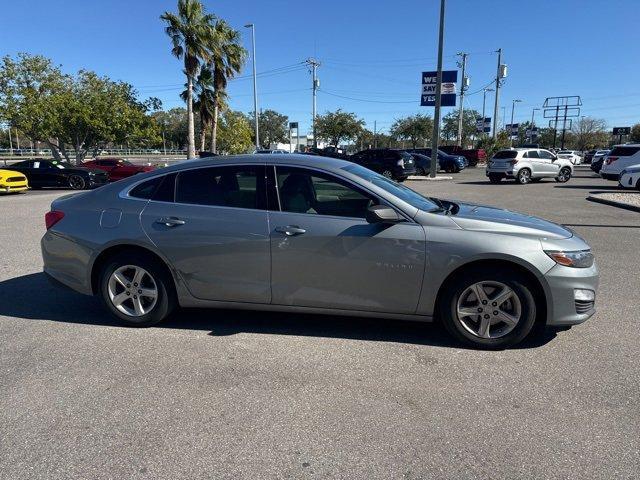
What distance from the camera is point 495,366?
358 cm

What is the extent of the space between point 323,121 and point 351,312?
203 ft

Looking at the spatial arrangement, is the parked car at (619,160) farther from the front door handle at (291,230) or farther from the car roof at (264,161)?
the front door handle at (291,230)

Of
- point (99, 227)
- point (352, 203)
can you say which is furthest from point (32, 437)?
point (352, 203)

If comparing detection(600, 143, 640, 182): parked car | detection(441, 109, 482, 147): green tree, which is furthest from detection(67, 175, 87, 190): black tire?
detection(441, 109, 482, 147): green tree

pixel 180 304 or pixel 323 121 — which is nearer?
pixel 180 304

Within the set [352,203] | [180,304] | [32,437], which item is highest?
[352,203]

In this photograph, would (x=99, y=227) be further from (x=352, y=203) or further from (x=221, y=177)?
(x=352, y=203)

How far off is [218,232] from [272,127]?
116 metres

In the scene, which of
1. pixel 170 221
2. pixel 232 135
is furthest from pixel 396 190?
pixel 232 135

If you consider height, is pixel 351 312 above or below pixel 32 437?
above

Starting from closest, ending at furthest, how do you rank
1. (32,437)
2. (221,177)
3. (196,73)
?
(32,437)
(221,177)
(196,73)

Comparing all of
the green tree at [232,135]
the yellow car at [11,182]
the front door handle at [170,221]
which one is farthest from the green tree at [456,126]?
the front door handle at [170,221]

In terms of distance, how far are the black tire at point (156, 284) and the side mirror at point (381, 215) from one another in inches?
75.5

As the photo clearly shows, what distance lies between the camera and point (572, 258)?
3.68 m
